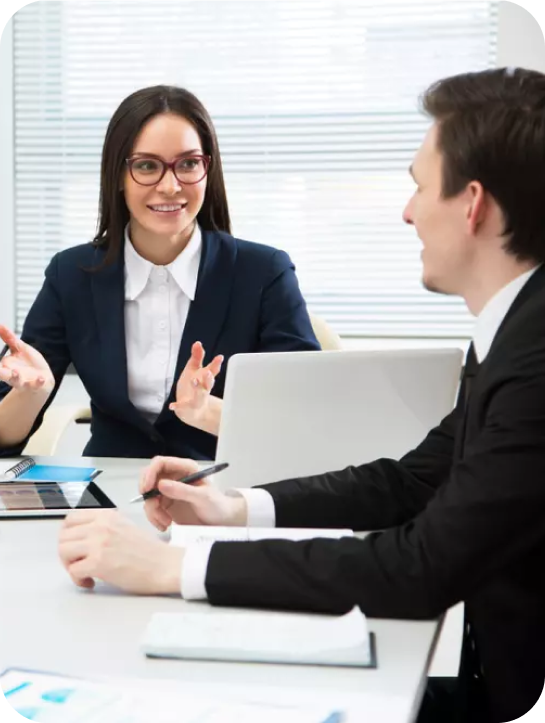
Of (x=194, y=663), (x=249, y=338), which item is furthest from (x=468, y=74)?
(x=249, y=338)

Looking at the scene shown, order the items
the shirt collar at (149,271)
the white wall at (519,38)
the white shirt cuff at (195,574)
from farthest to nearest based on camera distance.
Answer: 1. the white wall at (519,38)
2. the shirt collar at (149,271)
3. the white shirt cuff at (195,574)

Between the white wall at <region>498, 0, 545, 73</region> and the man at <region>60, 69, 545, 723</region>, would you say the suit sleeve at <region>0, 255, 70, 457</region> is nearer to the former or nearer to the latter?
the man at <region>60, 69, 545, 723</region>

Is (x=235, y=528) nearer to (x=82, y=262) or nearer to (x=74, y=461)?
(x=74, y=461)

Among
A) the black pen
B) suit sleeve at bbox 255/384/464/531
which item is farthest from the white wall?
the black pen

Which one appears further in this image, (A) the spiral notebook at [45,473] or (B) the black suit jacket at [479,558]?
(A) the spiral notebook at [45,473]

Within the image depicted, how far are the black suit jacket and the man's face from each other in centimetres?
11

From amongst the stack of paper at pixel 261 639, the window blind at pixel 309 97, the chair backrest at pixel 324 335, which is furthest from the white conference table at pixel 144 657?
the window blind at pixel 309 97

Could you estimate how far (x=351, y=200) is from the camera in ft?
13.3

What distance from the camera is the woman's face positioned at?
2.32m

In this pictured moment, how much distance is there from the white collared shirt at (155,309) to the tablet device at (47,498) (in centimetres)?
56

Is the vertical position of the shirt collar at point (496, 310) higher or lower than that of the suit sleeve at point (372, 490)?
higher

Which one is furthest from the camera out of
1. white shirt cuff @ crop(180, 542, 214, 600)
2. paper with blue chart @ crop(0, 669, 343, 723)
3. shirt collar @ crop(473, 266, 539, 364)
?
shirt collar @ crop(473, 266, 539, 364)

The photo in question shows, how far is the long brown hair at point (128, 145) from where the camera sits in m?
2.33

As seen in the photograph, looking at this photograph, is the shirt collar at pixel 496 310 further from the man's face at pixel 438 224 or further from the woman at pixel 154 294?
the woman at pixel 154 294
